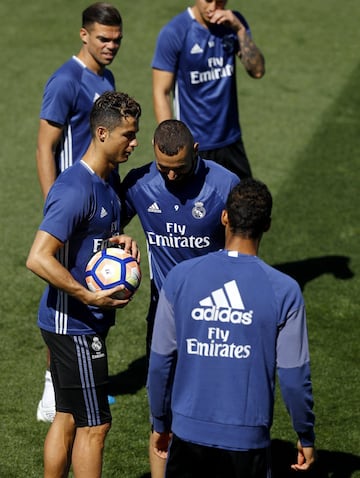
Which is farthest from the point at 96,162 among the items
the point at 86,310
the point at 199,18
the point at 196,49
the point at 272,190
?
the point at 272,190

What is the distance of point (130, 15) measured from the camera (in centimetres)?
1694

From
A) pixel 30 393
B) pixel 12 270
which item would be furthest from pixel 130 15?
pixel 30 393

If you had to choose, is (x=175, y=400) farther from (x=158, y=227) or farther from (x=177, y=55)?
(x=177, y=55)

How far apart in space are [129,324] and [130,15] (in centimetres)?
938

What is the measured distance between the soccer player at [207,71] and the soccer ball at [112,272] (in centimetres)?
300

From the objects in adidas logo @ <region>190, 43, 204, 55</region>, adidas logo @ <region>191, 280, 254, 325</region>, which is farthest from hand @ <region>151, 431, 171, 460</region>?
adidas logo @ <region>190, 43, 204, 55</region>

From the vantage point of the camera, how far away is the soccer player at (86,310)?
5809 millimetres

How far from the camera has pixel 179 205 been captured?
6125 mm

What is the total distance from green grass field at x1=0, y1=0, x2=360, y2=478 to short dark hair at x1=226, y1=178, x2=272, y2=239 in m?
2.57

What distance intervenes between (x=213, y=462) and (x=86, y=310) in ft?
4.86

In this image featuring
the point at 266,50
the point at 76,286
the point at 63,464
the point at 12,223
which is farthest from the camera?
the point at 266,50

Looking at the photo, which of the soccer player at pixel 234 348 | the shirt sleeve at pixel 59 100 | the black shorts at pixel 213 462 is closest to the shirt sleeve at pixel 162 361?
the soccer player at pixel 234 348

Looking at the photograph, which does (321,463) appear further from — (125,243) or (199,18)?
(199,18)

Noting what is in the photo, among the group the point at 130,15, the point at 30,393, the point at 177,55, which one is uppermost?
the point at 177,55
